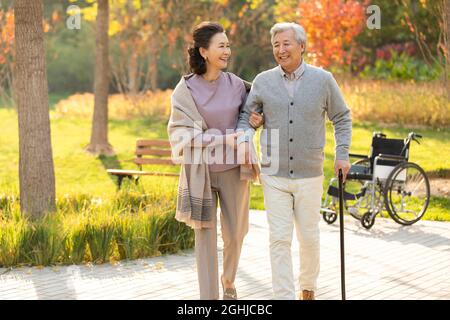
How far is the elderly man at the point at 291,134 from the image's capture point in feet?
18.6

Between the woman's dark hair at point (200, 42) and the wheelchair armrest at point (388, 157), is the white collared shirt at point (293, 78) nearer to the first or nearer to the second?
the woman's dark hair at point (200, 42)

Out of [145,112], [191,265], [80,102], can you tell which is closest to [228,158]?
[191,265]

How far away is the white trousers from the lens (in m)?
5.63

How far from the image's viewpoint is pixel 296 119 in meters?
5.70

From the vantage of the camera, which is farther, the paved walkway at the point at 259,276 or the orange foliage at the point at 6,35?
the orange foliage at the point at 6,35

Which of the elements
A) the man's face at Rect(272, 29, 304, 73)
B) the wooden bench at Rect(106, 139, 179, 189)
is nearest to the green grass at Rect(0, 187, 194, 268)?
the man's face at Rect(272, 29, 304, 73)

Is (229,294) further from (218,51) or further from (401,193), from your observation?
(401,193)

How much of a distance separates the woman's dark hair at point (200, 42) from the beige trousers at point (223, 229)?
0.66 metres

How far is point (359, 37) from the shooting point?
26.3m

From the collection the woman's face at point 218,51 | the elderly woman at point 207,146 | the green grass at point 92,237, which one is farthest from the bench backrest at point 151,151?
the woman's face at point 218,51

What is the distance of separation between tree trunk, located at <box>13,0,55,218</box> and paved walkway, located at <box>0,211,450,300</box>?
1598 millimetres
